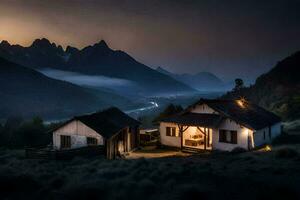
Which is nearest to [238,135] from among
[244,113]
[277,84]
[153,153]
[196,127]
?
[244,113]

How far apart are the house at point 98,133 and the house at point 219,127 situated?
4.76 m

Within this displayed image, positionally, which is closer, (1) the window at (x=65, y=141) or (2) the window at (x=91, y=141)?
(2) the window at (x=91, y=141)

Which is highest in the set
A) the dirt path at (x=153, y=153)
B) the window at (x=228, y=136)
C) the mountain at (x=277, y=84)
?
the mountain at (x=277, y=84)


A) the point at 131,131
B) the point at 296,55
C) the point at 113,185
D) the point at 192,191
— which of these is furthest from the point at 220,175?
the point at 296,55

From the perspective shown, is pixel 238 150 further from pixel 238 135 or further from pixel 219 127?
pixel 219 127

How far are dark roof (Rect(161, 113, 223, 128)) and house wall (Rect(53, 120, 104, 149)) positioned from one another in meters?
9.03

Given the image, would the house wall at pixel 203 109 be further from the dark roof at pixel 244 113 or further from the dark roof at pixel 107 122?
the dark roof at pixel 107 122

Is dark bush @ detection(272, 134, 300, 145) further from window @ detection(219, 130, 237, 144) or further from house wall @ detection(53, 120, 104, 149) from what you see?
house wall @ detection(53, 120, 104, 149)

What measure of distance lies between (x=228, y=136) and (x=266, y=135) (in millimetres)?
5205

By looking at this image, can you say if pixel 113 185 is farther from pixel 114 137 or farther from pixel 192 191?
pixel 114 137

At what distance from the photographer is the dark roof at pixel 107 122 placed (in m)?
36.5

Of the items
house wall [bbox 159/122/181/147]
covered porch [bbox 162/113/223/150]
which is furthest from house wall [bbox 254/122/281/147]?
house wall [bbox 159/122/181/147]

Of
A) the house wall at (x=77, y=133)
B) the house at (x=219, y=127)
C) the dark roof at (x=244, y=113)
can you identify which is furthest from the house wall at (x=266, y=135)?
the house wall at (x=77, y=133)

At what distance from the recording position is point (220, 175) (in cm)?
1988
